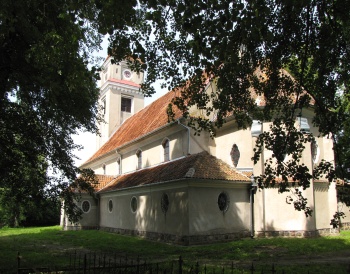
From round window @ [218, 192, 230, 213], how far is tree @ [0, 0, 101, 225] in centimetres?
748

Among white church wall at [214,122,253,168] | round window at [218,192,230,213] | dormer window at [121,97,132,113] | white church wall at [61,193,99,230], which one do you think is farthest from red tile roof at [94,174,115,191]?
round window at [218,192,230,213]

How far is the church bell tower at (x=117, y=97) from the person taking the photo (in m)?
34.5

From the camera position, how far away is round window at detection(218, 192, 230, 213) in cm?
1731

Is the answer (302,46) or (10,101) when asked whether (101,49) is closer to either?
(10,101)

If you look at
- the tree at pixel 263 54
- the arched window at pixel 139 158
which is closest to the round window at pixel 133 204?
the arched window at pixel 139 158

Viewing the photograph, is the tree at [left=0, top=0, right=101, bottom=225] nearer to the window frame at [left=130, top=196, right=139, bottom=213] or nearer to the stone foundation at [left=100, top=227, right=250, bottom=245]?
the stone foundation at [left=100, top=227, right=250, bottom=245]

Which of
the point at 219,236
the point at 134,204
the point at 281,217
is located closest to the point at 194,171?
the point at 219,236

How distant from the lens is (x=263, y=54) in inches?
337

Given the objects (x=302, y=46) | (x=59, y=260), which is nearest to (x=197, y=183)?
(x=59, y=260)

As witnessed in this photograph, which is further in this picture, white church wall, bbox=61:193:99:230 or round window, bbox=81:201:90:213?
round window, bbox=81:201:90:213

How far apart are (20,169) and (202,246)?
850cm

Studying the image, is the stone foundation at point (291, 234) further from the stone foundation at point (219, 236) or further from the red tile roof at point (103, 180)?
the red tile roof at point (103, 180)

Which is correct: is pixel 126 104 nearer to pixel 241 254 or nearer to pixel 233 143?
pixel 233 143

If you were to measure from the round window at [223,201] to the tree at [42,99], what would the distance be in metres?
7.48
